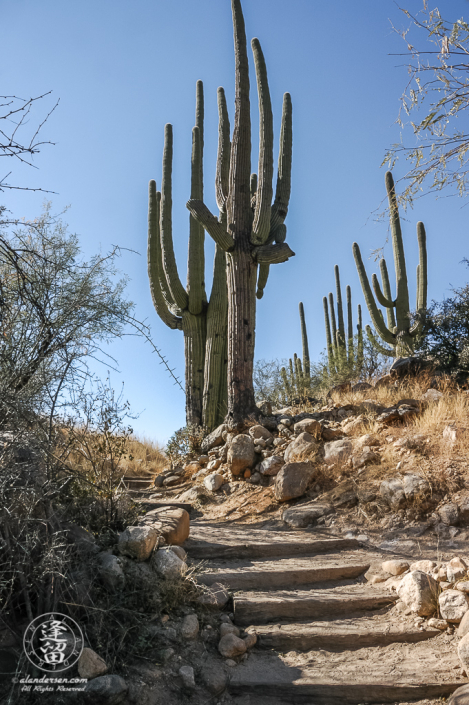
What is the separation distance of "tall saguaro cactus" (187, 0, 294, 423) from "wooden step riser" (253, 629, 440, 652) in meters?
4.46

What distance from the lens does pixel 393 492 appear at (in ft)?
17.9

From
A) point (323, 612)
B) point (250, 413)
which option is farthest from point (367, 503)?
point (250, 413)

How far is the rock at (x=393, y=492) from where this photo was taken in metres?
5.38

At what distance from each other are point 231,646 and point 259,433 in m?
4.14

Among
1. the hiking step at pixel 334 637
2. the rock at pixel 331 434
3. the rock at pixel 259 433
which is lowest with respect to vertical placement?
the hiking step at pixel 334 637

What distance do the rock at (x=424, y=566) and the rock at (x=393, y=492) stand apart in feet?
3.47

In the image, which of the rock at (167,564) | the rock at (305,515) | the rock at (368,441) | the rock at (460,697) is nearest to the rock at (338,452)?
the rock at (368,441)

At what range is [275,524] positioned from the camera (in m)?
5.94

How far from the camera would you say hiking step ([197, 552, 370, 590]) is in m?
4.34

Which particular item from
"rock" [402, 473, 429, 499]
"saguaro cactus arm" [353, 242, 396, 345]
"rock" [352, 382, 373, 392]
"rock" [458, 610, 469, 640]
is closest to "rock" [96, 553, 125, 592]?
"rock" [458, 610, 469, 640]

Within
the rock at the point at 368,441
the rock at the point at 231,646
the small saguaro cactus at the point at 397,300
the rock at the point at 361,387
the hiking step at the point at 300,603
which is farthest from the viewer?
the small saguaro cactus at the point at 397,300

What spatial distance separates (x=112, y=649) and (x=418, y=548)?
3.15 metres

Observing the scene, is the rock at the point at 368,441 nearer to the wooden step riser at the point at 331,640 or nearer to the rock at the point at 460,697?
the wooden step riser at the point at 331,640

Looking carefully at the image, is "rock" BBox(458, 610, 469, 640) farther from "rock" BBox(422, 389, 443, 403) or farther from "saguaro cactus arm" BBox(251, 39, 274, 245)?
"saguaro cactus arm" BBox(251, 39, 274, 245)
